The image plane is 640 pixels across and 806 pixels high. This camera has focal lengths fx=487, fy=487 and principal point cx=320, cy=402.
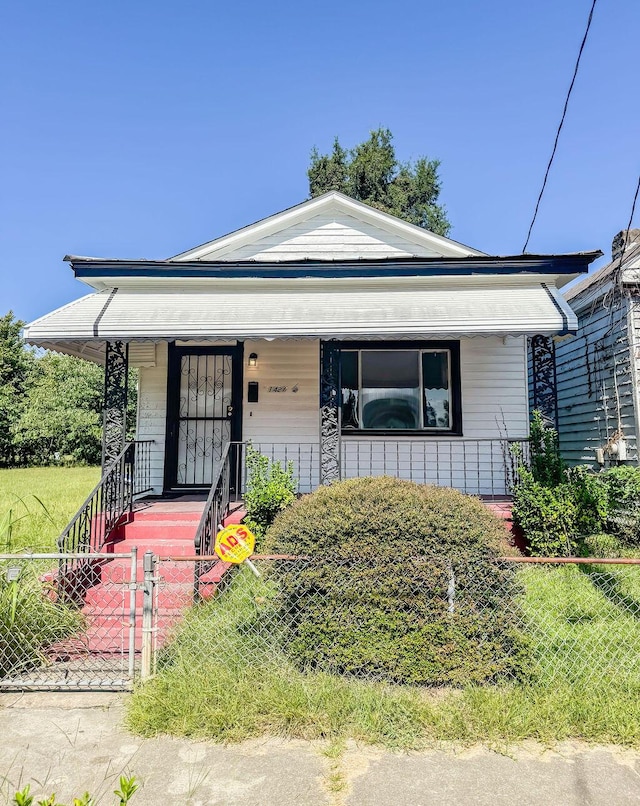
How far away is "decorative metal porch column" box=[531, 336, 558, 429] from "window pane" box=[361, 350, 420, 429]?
84.9 inches

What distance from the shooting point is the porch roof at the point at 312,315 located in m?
7.07

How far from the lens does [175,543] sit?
614 centimetres

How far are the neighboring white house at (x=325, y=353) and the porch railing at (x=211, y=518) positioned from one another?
1.48 metres

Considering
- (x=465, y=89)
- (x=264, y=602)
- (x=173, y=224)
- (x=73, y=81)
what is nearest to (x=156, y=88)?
(x=73, y=81)

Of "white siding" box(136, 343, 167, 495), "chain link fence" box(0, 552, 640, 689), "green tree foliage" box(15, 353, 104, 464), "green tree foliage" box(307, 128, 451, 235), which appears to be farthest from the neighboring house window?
"green tree foliage" box(307, 128, 451, 235)

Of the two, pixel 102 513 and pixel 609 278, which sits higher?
pixel 609 278

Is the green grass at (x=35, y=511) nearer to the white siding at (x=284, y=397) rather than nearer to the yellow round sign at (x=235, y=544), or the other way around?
the yellow round sign at (x=235, y=544)

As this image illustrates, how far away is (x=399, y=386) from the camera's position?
29.2 feet

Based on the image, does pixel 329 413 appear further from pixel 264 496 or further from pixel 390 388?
pixel 390 388

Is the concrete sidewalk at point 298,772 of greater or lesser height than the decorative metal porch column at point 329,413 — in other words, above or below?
below

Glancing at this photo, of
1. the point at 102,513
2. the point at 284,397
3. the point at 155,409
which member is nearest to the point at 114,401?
the point at 155,409

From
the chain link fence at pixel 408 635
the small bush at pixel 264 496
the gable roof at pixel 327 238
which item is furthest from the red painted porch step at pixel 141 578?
the gable roof at pixel 327 238

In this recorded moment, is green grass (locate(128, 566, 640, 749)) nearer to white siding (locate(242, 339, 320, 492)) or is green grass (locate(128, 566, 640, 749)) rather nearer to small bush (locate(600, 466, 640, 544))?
small bush (locate(600, 466, 640, 544))

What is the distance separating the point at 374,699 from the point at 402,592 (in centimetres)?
73
